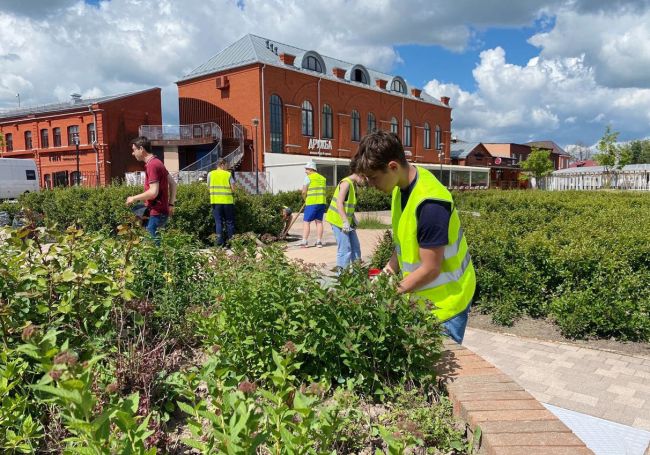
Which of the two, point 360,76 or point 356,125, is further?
point 360,76

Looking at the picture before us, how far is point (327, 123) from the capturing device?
133 feet

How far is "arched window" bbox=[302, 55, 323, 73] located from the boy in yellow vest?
126ft

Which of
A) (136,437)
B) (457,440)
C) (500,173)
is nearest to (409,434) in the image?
(457,440)

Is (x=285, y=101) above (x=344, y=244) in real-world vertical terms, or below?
above

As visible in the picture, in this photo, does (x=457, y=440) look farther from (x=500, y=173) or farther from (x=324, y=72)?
(x=500, y=173)

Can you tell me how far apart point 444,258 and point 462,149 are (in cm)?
6547

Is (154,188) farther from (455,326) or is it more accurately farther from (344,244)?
(455,326)

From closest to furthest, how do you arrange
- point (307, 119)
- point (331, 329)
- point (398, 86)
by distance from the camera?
point (331, 329)
point (307, 119)
point (398, 86)

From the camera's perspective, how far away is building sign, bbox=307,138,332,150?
3878cm

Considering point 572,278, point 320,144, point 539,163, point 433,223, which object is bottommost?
point 572,278

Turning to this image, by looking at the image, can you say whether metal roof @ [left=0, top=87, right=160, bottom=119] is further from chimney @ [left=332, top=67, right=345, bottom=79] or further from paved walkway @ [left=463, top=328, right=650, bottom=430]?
paved walkway @ [left=463, top=328, right=650, bottom=430]

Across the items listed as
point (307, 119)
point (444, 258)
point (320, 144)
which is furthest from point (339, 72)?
point (444, 258)

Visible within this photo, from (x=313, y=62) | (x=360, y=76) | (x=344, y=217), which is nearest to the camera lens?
(x=344, y=217)

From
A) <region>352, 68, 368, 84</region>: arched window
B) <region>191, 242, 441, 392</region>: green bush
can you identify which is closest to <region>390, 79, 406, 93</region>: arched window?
<region>352, 68, 368, 84</region>: arched window
